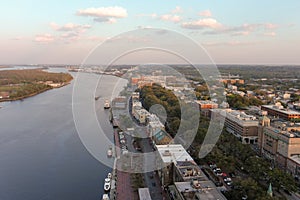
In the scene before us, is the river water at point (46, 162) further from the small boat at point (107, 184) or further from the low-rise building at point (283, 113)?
the low-rise building at point (283, 113)

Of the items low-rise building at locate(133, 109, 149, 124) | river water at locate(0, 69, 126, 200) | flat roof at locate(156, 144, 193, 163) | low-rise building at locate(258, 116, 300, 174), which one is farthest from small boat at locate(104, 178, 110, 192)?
low-rise building at locate(133, 109, 149, 124)

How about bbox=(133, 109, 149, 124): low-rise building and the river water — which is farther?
bbox=(133, 109, 149, 124): low-rise building

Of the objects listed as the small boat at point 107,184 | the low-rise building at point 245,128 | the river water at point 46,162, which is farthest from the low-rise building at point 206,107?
the small boat at point 107,184

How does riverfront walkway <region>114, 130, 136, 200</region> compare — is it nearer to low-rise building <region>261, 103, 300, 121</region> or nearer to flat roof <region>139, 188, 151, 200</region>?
flat roof <region>139, 188, 151, 200</region>

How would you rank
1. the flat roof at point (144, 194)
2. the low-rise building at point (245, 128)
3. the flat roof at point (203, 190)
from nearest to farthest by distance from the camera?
1. the flat roof at point (203, 190)
2. the flat roof at point (144, 194)
3. the low-rise building at point (245, 128)

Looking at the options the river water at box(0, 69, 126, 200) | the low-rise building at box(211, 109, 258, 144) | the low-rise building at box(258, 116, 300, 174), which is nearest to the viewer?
the river water at box(0, 69, 126, 200)

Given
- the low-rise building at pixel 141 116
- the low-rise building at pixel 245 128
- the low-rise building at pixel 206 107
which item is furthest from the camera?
the low-rise building at pixel 206 107

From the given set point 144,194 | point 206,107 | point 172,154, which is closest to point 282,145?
point 172,154

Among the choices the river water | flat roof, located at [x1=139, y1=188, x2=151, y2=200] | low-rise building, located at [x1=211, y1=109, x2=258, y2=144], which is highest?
low-rise building, located at [x1=211, y1=109, x2=258, y2=144]
